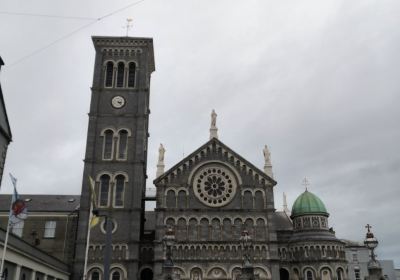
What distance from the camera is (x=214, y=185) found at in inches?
2089

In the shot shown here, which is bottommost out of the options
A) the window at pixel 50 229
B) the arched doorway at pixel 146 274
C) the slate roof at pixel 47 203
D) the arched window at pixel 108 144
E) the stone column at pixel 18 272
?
the stone column at pixel 18 272

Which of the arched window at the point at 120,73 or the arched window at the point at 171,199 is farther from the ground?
the arched window at the point at 120,73

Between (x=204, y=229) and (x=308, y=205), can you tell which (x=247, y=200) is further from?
(x=308, y=205)

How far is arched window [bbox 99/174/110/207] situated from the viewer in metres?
52.0

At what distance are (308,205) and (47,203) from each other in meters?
35.8

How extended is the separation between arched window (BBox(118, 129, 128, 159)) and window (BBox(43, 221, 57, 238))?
1393 centimetres

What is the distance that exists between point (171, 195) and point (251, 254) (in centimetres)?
1135

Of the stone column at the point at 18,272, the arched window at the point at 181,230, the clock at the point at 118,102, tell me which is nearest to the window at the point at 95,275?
the arched window at the point at 181,230

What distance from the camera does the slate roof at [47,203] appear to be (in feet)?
199

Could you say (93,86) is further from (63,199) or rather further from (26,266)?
(26,266)

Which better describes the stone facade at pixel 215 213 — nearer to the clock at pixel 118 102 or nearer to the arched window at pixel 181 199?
the arched window at pixel 181 199

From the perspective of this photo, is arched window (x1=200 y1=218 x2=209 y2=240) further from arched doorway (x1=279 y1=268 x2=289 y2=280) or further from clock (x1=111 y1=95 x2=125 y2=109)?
clock (x1=111 y1=95 x2=125 y2=109)

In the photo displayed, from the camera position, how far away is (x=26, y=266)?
3559 cm

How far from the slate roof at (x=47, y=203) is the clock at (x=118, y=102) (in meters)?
15.5
